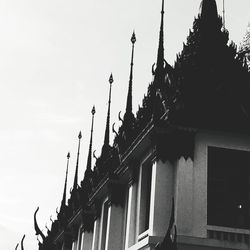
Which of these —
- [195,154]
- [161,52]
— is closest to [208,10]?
[161,52]

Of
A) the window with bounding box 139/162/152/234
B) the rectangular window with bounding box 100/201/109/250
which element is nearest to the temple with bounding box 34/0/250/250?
the window with bounding box 139/162/152/234

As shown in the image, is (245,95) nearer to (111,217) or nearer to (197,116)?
(197,116)

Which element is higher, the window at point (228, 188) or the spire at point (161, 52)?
the spire at point (161, 52)

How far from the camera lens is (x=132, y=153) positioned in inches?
851

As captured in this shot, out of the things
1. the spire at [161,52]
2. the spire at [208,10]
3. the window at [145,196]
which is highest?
the spire at [208,10]

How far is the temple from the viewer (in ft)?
60.3

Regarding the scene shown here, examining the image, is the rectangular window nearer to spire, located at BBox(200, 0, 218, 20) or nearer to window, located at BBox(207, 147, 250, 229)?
window, located at BBox(207, 147, 250, 229)

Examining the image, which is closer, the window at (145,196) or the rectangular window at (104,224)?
the window at (145,196)

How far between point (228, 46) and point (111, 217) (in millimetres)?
7980

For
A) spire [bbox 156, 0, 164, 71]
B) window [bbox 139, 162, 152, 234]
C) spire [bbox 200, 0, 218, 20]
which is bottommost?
window [bbox 139, 162, 152, 234]

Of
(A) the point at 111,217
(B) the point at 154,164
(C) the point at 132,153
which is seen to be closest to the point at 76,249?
(A) the point at 111,217

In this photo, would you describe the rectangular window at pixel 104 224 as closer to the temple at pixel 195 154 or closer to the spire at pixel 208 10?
the temple at pixel 195 154

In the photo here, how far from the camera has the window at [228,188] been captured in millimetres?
19234

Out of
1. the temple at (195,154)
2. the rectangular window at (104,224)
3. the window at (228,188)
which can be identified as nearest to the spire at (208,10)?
the temple at (195,154)
